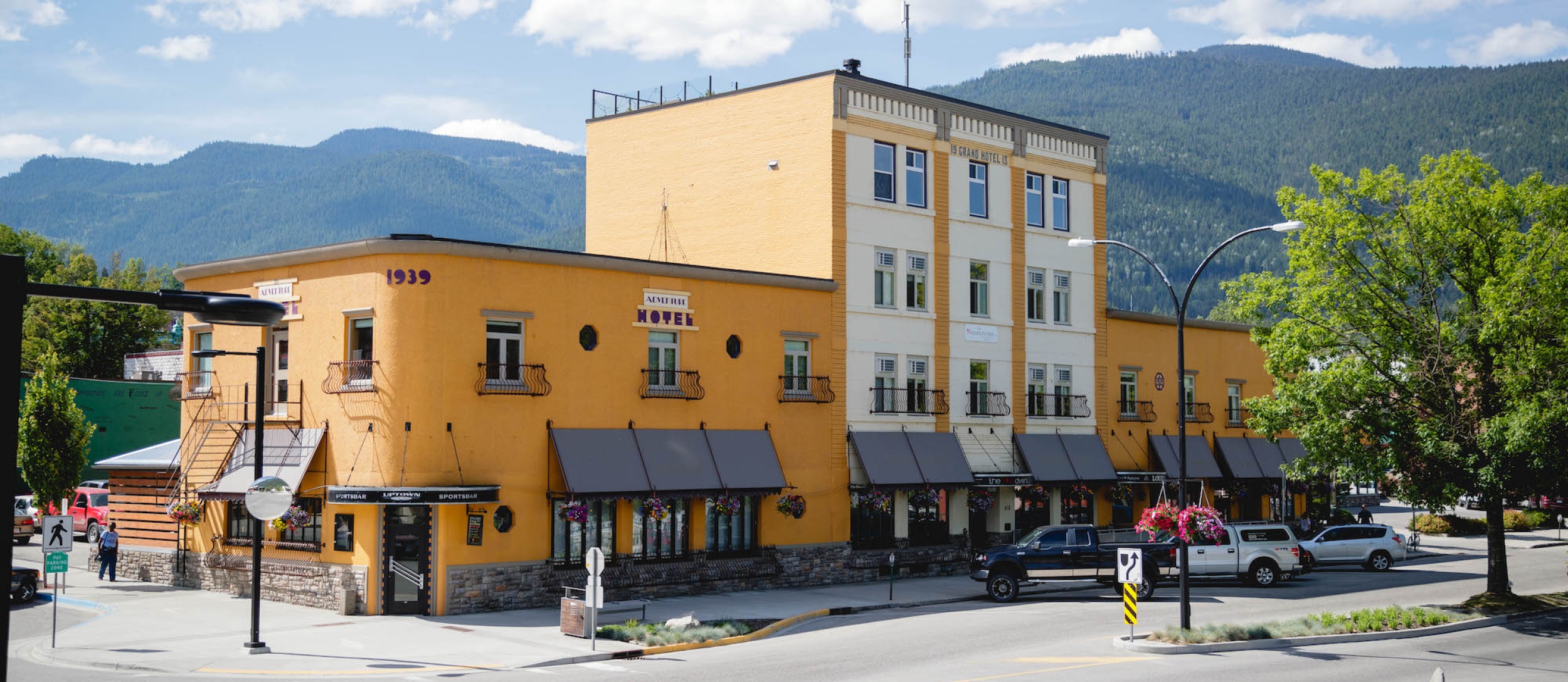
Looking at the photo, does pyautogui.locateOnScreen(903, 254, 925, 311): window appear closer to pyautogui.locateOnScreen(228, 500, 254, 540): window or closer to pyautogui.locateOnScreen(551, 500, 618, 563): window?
pyautogui.locateOnScreen(551, 500, 618, 563): window

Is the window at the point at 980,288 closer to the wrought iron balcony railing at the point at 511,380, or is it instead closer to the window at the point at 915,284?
the window at the point at 915,284

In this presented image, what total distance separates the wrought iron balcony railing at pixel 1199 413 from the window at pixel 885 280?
1554 centimetres

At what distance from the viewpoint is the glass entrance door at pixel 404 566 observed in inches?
1166

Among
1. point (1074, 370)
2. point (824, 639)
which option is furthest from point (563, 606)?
point (1074, 370)

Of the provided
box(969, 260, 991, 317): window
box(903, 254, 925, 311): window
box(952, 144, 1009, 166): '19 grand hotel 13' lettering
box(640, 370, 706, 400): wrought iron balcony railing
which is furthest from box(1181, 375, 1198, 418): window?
box(640, 370, 706, 400): wrought iron balcony railing

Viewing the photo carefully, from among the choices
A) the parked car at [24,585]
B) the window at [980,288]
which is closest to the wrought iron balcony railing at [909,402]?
the window at [980,288]

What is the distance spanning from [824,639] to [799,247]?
15.7 meters

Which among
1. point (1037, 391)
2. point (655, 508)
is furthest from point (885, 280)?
point (655, 508)

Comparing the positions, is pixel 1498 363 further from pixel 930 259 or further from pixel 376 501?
pixel 376 501

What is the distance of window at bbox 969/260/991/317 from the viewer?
43.1 m

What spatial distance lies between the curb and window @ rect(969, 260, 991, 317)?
17846mm

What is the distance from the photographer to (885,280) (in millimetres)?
40625

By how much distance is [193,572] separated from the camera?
115 feet

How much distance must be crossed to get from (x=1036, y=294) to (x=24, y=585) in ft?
102
